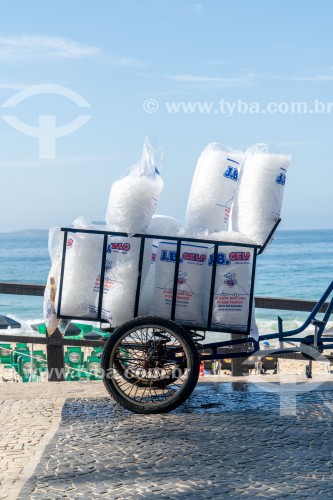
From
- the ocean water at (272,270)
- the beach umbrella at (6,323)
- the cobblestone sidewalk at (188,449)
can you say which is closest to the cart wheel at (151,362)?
the cobblestone sidewalk at (188,449)

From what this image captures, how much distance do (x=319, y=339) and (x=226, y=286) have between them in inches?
45.3

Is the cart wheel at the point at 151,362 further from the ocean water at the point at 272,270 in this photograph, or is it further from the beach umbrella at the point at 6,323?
the ocean water at the point at 272,270

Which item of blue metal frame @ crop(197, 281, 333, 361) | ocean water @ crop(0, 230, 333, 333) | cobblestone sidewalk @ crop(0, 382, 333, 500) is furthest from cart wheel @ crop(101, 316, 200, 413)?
ocean water @ crop(0, 230, 333, 333)

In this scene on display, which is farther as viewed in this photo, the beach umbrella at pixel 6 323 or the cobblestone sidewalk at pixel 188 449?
the beach umbrella at pixel 6 323

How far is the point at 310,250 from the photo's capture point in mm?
85750

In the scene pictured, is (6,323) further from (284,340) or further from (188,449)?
(188,449)

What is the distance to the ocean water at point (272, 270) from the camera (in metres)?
53.2

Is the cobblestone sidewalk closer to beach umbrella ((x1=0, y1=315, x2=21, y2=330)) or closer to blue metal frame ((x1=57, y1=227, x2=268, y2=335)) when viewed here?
blue metal frame ((x1=57, y1=227, x2=268, y2=335))

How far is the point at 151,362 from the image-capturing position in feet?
24.3

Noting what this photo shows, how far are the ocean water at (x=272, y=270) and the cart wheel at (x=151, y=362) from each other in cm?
3309

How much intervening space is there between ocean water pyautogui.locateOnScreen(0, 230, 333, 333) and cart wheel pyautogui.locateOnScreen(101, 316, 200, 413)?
33089 millimetres

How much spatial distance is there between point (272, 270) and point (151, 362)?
64.1 m

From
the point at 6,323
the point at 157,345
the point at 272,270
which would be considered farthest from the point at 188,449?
the point at 272,270

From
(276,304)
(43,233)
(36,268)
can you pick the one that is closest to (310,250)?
(36,268)
